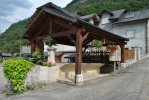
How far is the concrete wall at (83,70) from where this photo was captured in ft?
45.1

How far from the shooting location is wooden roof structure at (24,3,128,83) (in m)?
11.5

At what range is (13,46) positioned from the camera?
4747cm

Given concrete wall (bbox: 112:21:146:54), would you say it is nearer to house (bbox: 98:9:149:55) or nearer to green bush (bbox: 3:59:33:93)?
house (bbox: 98:9:149:55)

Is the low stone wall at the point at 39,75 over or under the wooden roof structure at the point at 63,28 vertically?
under

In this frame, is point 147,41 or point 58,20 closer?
point 58,20

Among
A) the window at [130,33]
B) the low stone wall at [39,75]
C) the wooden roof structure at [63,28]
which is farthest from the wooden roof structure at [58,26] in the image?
the window at [130,33]

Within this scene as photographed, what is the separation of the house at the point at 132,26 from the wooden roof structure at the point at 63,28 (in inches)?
494

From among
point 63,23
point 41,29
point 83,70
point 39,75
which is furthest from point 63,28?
point 39,75

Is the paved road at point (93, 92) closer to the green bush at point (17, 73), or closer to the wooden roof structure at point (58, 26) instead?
the green bush at point (17, 73)

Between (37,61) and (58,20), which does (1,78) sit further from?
(58,20)

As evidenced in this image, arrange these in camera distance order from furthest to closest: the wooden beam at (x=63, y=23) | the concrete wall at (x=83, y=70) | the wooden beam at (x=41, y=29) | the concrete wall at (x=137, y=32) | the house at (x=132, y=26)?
the concrete wall at (x=137, y=32), the house at (x=132, y=26), the wooden beam at (x=41, y=29), the concrete wall at (x=83, y=70), the wooden beam at (x=63, y=23)

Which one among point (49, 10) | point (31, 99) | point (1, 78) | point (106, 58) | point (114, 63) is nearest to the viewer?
point (31, 99)

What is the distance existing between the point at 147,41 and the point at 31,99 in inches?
927

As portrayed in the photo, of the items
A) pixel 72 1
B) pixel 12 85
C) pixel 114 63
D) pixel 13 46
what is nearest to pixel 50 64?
pixel 12 85
